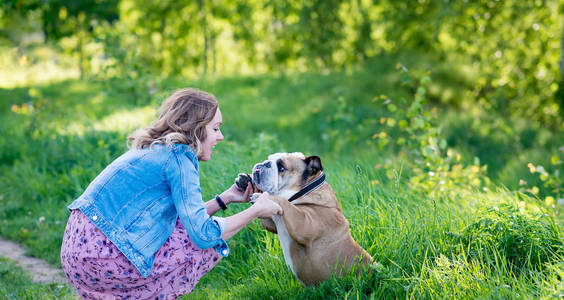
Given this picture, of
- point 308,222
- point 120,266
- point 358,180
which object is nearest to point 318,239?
point 308,222

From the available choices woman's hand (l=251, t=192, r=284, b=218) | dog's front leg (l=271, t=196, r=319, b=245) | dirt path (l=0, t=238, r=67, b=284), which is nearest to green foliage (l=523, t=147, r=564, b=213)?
dog's front leg (l=271, t=196, r=319, b=245)

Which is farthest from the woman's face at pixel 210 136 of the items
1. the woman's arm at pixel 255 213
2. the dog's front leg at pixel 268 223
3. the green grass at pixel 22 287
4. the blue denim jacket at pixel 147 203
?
the green grass at pixel 22 287

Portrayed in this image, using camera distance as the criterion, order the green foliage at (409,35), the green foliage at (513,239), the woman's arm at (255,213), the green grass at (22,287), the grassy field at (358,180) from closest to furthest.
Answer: the woman's arm at (255,213) < the grassy field at (358,180) < the green foliage at (513,239) < the green grass at (22,287) < the green foliage at (409,35)

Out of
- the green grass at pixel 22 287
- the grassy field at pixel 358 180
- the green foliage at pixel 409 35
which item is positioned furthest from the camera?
the green foliage at pixel 409 35

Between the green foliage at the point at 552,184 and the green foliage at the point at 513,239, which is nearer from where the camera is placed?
the green foliage at the point at 513,239

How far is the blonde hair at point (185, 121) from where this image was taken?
307cm

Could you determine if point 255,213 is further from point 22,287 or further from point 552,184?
point 552,184

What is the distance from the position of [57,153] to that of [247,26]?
13415mm

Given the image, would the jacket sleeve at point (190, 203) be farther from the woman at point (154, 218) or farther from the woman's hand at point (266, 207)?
the woman's hand at point (266, 207)

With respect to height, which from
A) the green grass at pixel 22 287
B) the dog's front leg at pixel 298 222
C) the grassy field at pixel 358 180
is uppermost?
the dog's front leg at pixel 298 222

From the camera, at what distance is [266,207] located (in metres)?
2.99

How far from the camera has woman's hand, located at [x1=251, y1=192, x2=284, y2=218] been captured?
2.98 metres

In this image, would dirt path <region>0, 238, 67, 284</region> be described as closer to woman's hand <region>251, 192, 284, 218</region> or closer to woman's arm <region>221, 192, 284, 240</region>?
woman's arm <region>221, 192, 284, 240</region>

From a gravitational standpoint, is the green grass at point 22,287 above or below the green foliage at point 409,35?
below
